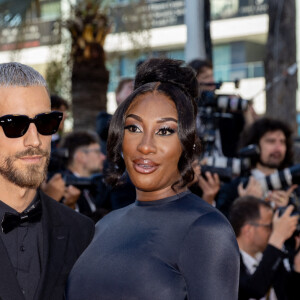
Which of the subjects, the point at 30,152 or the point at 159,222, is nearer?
the point at 159,222

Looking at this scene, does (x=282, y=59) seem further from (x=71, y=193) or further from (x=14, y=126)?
(x=14, y=126)

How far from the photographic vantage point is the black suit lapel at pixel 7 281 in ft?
7.66

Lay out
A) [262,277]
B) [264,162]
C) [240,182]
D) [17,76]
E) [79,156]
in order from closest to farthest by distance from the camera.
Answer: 1. [17,76]
2. [262,277]
3. [240,182]
4. [264,162]
5. [79,156]

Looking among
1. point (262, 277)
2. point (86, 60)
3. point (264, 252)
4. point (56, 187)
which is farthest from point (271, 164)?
point (86, 60)

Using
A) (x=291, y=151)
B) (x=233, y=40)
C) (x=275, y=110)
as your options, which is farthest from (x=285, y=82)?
(x=233, y=40)

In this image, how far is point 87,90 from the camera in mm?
9805

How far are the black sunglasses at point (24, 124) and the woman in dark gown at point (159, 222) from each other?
0.85 ft

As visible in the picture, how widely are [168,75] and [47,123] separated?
1.80ft

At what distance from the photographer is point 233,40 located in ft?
72.4

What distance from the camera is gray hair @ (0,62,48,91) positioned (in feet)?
8.46

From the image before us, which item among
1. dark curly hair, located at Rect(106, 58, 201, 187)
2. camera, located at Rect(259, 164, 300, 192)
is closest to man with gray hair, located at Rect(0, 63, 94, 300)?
dark curly hair, located at Rect(106, 58, 201, 187)

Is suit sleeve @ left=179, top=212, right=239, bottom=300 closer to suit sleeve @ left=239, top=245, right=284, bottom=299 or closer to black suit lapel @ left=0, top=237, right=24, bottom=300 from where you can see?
black suit lapel @ left=0, top=237, right=24, bottom=300

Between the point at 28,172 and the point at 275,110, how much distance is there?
7172 mm

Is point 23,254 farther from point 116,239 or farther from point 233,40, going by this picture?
point 233,40
